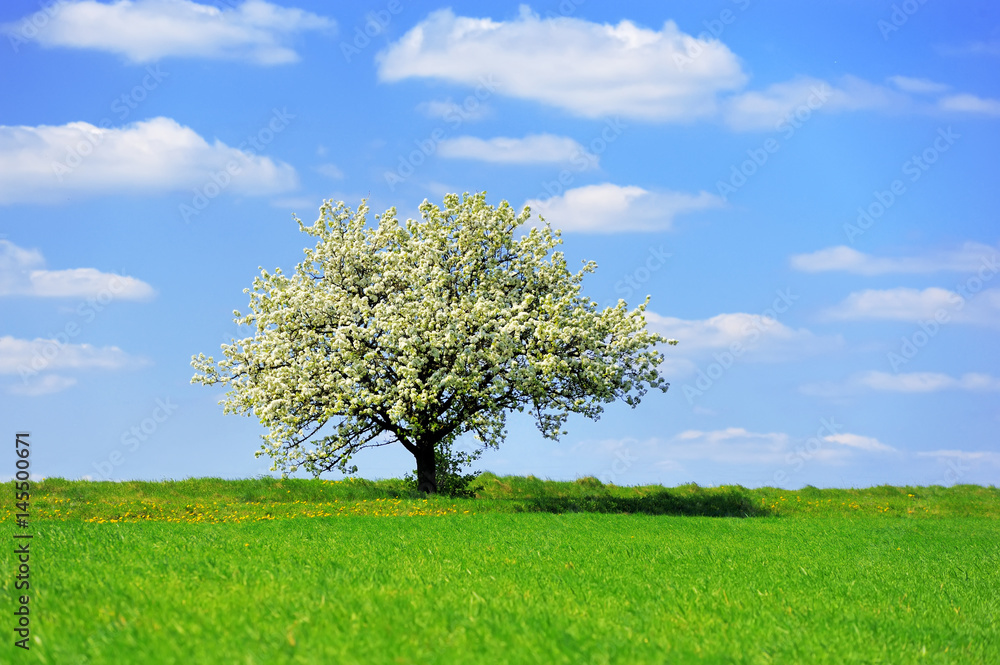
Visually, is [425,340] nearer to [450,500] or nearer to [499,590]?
[450,500]

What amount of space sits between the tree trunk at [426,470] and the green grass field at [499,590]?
18.9 ft

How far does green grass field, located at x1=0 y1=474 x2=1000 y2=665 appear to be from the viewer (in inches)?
330

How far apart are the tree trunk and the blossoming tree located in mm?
53

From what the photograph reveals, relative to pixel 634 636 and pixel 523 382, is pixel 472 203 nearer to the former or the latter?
pixel 523 382

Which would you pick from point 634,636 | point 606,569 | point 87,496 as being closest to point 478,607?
point 634,636

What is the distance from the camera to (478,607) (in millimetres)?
10062

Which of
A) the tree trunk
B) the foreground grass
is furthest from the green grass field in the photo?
the tree trunk

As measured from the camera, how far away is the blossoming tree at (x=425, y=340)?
29.2 m

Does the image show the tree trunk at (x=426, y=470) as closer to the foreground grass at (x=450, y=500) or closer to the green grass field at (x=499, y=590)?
the foreground grass at (x=450, y=500)

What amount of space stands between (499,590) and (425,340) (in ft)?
59.4

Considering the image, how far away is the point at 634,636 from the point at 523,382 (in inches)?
778

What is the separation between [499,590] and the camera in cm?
1165

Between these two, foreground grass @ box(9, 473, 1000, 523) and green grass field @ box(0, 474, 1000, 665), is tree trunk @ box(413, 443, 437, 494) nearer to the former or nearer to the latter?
foreground grass @ box(9, 473, 1000, 523)

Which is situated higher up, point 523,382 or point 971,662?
point 523,382
